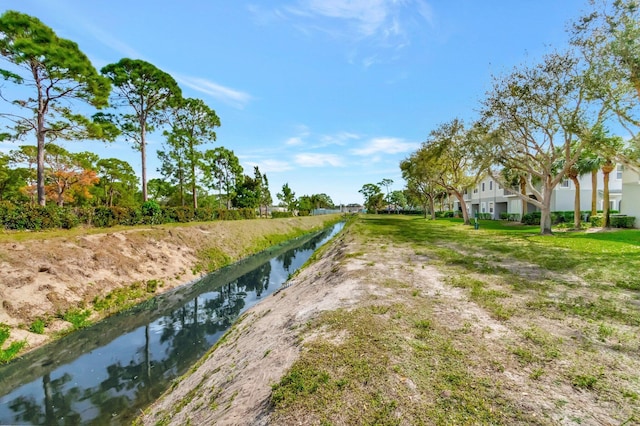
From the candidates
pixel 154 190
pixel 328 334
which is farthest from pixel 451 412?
pixel 154 190

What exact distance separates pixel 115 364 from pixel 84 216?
1374 centimetres

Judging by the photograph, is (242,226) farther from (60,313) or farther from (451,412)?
(451,412)

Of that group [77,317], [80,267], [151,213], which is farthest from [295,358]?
[151,213]

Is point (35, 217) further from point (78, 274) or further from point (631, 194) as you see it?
point (631, 194)

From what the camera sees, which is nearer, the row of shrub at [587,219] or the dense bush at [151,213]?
the dense bush at [151,213]

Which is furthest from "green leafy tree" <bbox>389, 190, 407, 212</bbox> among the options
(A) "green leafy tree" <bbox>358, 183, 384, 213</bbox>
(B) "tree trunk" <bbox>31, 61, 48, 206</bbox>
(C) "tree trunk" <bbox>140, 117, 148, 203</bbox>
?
(B) "tree trunk" <bbox>31, 61, 48, 206</bbox>

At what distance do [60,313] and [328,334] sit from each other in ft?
31.2

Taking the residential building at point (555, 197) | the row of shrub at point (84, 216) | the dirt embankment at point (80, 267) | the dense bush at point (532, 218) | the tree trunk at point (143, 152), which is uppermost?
the tree trunk at point (143, 152)

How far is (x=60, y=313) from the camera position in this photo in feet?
29.5

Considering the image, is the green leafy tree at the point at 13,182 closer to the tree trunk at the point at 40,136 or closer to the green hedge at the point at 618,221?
the tree trunk at the point at 40,136

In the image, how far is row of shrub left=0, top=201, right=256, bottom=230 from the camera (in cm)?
1324

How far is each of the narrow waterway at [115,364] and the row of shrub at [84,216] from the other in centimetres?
796

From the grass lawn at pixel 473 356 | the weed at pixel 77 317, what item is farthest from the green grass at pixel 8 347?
the grass lawn at pixel 473 356

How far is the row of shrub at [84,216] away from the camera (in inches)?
521
